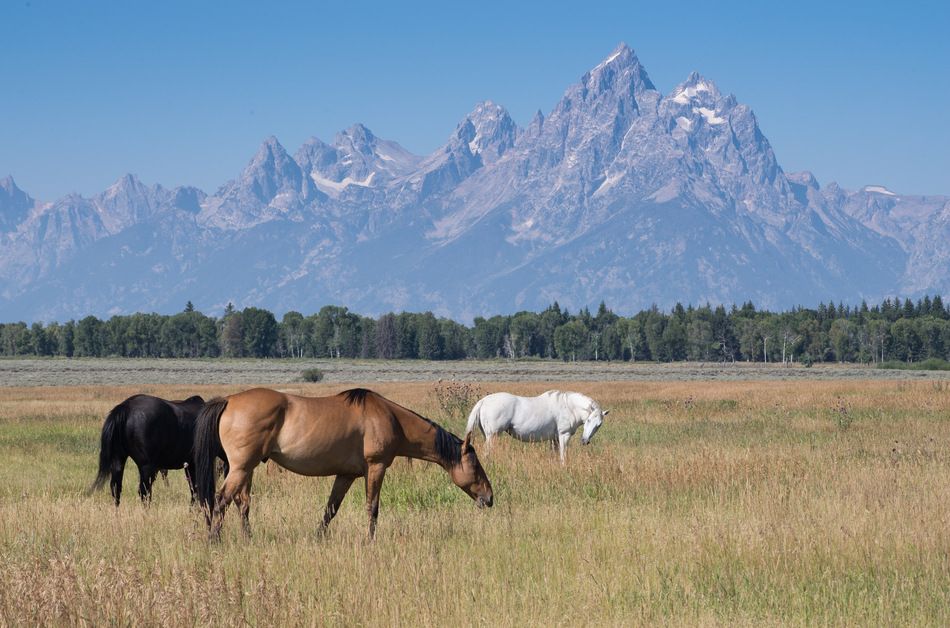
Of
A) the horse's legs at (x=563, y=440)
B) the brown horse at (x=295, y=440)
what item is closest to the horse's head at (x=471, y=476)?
the brown horse at (x=295, y=440)

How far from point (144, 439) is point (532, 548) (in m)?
7.20

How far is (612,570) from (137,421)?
333 inches

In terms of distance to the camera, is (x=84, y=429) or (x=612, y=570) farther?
(x=84, y=429)

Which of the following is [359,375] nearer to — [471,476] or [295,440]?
[471,476]

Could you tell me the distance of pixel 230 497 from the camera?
11188mm

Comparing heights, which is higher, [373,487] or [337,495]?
[373,487]

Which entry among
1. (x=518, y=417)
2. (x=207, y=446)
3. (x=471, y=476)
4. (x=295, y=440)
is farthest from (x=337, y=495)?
(x=518, y=417)

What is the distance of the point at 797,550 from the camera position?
34.6 ft

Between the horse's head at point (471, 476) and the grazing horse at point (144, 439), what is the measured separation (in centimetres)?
474

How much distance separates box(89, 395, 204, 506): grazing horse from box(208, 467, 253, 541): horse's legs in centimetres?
410

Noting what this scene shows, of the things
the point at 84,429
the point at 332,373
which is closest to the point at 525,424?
the point at 84,429

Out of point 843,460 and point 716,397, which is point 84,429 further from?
point 716,397

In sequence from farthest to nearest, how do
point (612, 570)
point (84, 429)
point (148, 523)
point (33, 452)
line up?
point (84, 429), point (33, 452), point (148, 523), point (612, 570)

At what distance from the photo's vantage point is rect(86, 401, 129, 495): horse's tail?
1512cm
